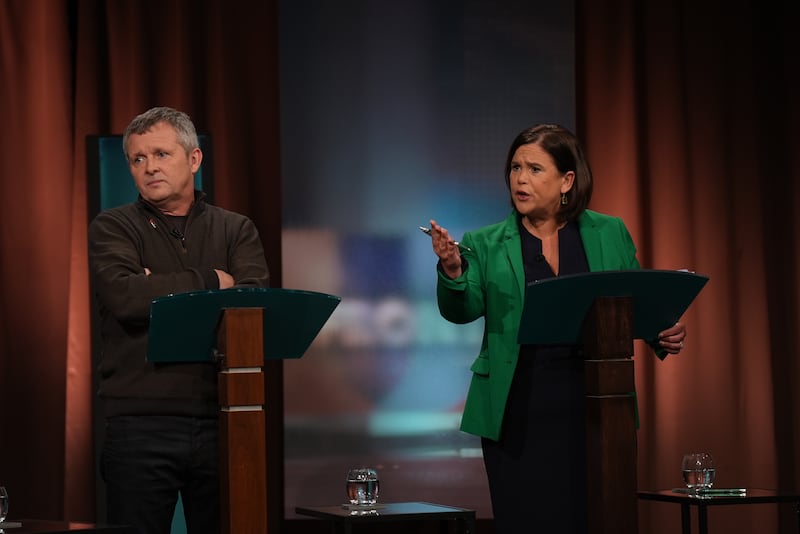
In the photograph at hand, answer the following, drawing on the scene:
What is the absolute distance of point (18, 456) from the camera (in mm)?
4773

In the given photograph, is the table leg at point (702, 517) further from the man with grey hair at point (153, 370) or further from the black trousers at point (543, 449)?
the man with grey hair at point (153, 370)

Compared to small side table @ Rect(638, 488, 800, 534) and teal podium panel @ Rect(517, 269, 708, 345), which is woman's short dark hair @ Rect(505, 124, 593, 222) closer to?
teal podium panel @ Rect(517, 269, 708, 345)

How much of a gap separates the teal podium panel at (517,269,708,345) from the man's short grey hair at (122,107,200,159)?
1059 mm

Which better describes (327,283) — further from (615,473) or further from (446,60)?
(615,473)

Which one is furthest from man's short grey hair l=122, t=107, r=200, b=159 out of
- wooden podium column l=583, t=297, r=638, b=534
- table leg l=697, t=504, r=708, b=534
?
table leg l=697, t=504, r=708, b=534

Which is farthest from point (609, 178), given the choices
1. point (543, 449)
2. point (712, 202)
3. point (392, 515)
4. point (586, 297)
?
point (586, 297)

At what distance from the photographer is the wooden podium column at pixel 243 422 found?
2.31 meters

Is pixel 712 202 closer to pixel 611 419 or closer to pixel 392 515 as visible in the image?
pixel 392 515

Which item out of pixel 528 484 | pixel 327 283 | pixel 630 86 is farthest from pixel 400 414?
pixel 528 484

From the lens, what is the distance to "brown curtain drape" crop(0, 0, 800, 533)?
4.82 m

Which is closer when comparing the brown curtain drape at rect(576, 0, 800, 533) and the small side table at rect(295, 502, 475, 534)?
the small side table at rect(295, 502, 475, 534)

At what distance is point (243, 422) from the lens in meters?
2.34

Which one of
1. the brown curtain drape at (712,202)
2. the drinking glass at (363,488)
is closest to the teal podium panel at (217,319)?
the drinking glass at (363,488)

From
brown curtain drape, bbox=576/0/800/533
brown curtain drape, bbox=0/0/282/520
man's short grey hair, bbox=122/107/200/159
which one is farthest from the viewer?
brown curtain drape, bbox=576/0/800/533
